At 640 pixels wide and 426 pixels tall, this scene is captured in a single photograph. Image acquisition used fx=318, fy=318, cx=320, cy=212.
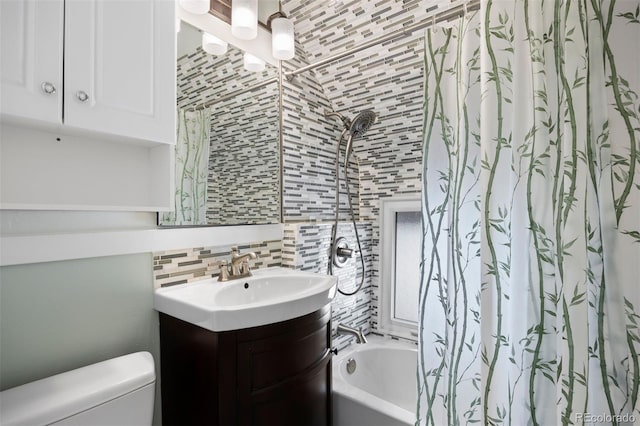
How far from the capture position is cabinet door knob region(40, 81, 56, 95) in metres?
0.87

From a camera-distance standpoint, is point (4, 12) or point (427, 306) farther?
point (427, 306)

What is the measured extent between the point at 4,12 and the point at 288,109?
1198 mm

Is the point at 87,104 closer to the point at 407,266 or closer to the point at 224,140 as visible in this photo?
the point at 224,140

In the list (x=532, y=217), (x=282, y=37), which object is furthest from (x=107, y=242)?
(x=532, y=217)

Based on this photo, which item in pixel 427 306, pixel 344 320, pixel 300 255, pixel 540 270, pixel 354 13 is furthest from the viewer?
pixel 344 320

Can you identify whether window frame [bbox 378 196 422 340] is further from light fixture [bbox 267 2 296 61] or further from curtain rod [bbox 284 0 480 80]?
light fixture [bbox 267 2 296 61]

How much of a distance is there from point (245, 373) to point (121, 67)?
107cm

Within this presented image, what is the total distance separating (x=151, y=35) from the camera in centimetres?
109

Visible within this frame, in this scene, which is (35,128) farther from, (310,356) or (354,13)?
(354,13)

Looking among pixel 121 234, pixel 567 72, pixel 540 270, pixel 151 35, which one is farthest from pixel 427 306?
pixel 151 35

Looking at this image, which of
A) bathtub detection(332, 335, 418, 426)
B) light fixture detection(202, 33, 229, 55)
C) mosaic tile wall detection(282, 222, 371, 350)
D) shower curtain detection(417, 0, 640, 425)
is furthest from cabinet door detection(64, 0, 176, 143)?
bathtub detection(332, 335, 418, 426)

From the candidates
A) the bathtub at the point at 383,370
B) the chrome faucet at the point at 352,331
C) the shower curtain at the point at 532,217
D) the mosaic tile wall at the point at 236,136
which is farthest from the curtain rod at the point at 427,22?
the bathtub at the point at 383,370

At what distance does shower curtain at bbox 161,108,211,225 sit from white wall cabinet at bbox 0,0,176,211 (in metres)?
0.14

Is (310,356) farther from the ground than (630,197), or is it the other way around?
(630,197)
